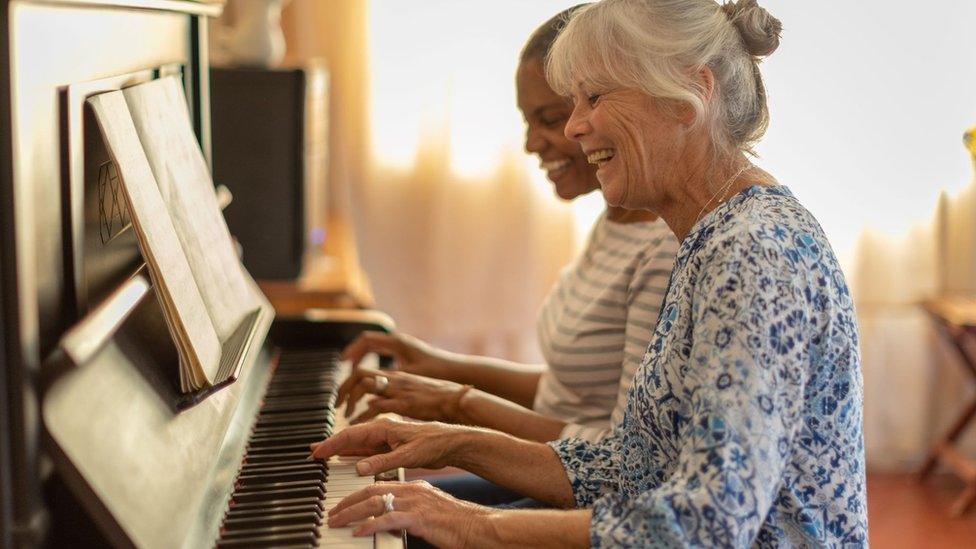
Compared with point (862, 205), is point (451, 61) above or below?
above

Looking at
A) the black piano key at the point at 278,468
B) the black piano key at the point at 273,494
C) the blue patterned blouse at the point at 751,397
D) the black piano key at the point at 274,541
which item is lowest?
the black piano key at the point at 278,468

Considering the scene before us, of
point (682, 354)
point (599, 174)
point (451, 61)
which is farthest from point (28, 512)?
point (451, 61)

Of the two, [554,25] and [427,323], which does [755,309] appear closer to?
[554,25]

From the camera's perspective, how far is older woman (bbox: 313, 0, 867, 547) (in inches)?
45.3

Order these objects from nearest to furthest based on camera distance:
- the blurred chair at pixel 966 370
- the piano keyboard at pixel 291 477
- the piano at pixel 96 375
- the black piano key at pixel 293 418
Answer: the piano at pixel 96 375
the piano keyboard at pixel 291 477
the black piano key at pixel 293 418
the blurred chair at pixel 966 370

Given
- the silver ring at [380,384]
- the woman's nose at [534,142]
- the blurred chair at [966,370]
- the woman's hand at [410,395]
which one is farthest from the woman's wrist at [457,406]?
the blurred chair at [966,370]

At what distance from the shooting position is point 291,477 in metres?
1.45

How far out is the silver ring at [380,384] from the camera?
1852 millimetres

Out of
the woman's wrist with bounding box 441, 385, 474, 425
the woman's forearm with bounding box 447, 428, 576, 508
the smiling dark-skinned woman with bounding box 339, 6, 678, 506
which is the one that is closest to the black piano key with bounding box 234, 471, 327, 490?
the woman's forearm with bounding box 447, 428, 576, 508

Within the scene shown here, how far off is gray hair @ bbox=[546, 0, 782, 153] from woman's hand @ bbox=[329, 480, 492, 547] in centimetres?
56

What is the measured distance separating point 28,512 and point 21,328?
0.55 feet

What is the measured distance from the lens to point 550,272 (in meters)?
4.02

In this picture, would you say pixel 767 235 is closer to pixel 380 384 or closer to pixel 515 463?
pixel 515 463

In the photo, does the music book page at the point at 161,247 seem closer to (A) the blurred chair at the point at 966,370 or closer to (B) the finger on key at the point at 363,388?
(B) the finger on key at the point at 363,388
